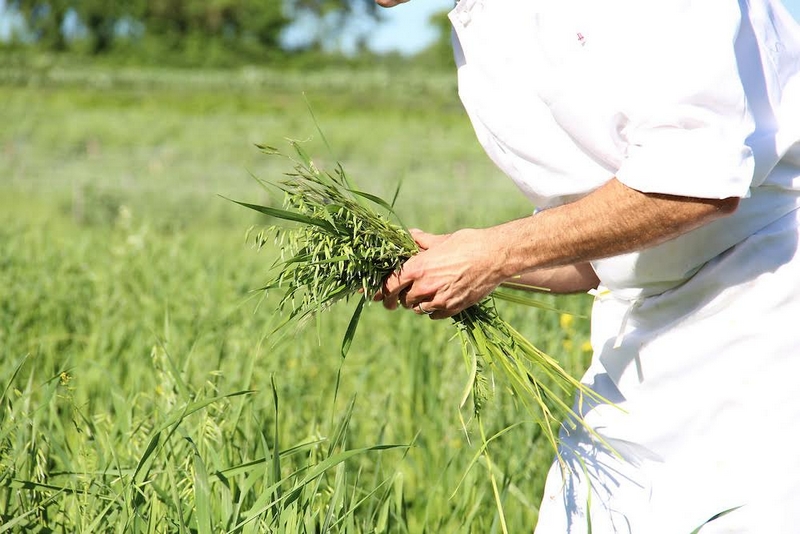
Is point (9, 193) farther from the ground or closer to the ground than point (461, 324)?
closer to the ground

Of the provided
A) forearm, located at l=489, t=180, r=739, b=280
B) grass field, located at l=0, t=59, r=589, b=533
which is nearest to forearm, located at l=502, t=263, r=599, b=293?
grass field, located at l=0, t=59, r=589, b=533

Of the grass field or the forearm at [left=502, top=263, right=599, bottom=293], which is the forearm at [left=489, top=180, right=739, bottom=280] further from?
the forearm at [left=502, top=263, right=599, bottom=293]

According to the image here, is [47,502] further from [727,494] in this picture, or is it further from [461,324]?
[727,494]

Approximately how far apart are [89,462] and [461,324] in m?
0.99

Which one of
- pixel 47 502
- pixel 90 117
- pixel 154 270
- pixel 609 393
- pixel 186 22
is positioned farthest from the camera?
pixel 186 22

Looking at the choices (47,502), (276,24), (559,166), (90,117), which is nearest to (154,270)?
(47,502)

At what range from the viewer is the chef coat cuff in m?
1.58

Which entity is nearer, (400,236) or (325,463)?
(325,463)

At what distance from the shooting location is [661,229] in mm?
1663

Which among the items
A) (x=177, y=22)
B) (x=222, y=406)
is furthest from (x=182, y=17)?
(x=222, y=406)

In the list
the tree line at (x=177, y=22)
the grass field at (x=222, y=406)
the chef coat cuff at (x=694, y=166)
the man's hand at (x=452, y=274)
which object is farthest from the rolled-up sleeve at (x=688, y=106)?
the tree line at (x=177, y=22)

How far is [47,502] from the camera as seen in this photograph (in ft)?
6.55

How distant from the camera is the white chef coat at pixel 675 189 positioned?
1617 millimetres

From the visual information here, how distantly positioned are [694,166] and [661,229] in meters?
0.13
